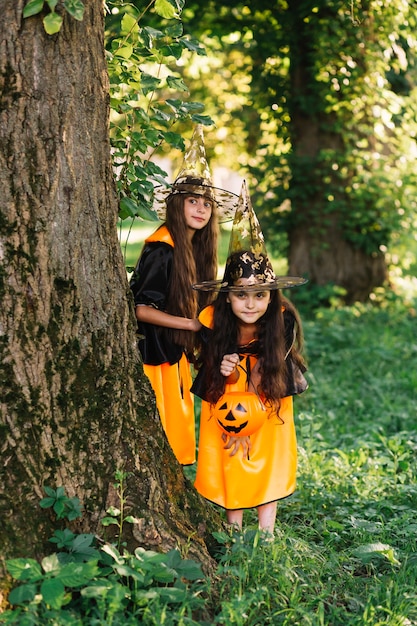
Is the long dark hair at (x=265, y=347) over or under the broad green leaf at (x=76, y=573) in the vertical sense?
over

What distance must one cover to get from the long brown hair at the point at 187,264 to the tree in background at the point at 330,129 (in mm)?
5194

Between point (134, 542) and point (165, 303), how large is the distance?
1298 mm

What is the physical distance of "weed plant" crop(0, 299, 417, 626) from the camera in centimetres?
252

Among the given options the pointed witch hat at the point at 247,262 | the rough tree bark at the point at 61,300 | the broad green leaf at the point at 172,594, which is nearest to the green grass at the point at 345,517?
the broad green leaf at the point at 172,594

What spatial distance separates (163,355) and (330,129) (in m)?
5.78

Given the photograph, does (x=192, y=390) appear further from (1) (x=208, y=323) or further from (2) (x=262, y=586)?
(2) (x=262, y=586)

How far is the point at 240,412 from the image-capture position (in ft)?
11.2

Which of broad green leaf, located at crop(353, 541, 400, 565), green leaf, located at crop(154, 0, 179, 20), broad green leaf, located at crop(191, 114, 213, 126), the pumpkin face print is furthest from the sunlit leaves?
broad green leaf, located at crop(353, 541, 400, 565)

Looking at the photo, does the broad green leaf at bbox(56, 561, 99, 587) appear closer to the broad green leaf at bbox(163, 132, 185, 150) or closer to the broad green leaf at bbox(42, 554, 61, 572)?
the broad green leaf at bbox(42, 554, 61, 572)

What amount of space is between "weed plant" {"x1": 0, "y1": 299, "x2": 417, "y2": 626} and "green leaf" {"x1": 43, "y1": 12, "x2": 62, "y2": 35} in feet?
4.98

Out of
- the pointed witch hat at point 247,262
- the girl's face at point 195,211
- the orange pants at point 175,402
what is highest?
the girl's face at point 195,211

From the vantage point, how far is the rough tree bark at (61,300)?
8.80 feet

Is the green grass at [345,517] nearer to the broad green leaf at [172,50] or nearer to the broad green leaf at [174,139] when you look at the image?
the broad green leaf at [174,139]

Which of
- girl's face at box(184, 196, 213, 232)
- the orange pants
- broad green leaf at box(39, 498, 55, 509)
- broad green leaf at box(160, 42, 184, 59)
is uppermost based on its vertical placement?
broad green leaf at box(160, 42, 184, 59)
